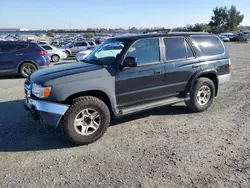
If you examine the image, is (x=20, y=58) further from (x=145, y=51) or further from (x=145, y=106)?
(x=145, y=106)

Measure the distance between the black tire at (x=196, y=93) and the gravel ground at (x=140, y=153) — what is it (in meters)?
0.17

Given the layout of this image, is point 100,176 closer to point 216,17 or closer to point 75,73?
point 75,73

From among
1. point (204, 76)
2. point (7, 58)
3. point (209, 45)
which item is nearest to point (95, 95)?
point (204, 76)

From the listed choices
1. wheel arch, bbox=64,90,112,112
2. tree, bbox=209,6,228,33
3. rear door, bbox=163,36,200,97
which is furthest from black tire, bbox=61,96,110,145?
tree, bbox=209,6,228,33

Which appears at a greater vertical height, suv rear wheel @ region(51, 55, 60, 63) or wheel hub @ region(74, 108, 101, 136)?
wheel hub @ region(74, 108, 101, 136)

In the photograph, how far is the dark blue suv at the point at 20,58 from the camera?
33.7 ft

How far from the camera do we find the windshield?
4.58 metres

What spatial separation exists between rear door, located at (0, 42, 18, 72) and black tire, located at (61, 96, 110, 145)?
759cm

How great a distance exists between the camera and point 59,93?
385 cm

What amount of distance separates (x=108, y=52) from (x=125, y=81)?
35.3 inches

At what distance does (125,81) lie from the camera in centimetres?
441

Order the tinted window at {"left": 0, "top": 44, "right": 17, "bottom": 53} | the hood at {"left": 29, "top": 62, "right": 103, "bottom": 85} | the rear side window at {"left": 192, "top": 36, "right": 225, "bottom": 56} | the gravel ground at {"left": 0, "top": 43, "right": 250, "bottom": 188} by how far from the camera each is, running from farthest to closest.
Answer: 1. the tinted window at {"left": 0, "top": 44, "right": 17, "bottom": 53}
2. the rear side window at {"left": 192, "top": 36, "right": 225, "bottom": 56}
3. the hood at {"left": 29, "top": 62, "right": 103, "bottom": 85}
4. the gravel ground at {"left": 0, "top": 43, "right": 250, "bottom": 188}

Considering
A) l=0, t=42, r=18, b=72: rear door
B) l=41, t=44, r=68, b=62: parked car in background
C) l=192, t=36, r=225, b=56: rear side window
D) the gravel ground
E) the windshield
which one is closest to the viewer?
the gravel ground

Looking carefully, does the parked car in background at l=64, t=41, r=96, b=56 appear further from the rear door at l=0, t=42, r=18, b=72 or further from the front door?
the front door
